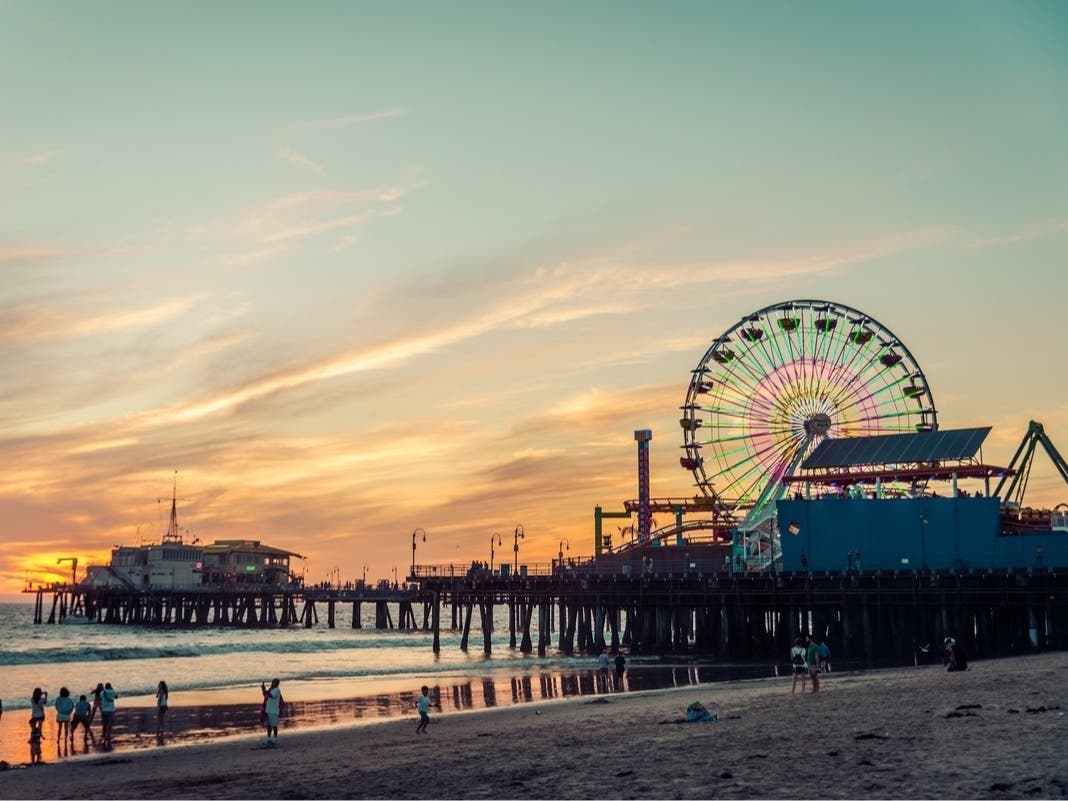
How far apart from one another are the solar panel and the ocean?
18872 millimetres

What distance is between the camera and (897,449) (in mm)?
70000

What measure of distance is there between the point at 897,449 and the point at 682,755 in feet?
179

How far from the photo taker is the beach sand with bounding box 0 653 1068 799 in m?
16.1

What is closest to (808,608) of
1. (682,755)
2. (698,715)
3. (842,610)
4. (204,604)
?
(842,610)

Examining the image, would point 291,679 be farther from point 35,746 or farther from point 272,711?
point 272,711

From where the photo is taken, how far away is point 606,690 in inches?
1705

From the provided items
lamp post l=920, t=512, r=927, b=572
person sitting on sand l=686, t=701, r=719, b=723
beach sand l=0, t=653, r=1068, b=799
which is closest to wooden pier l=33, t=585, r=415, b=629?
lamp post l=920, t=512, r=927, b=572

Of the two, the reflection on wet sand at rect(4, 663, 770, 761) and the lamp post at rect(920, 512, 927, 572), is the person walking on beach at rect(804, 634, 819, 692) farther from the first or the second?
the lamp post at rect(920, 512, 927, 572)

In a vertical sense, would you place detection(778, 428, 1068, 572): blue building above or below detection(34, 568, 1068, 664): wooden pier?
above

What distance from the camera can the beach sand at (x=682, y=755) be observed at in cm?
1609

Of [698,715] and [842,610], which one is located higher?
[842,610]

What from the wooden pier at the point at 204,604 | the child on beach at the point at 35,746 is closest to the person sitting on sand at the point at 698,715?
the child on beach at the point at 35,746

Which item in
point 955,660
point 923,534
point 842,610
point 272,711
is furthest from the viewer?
point 923,534

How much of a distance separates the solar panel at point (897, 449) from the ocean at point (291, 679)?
18.9 meters
